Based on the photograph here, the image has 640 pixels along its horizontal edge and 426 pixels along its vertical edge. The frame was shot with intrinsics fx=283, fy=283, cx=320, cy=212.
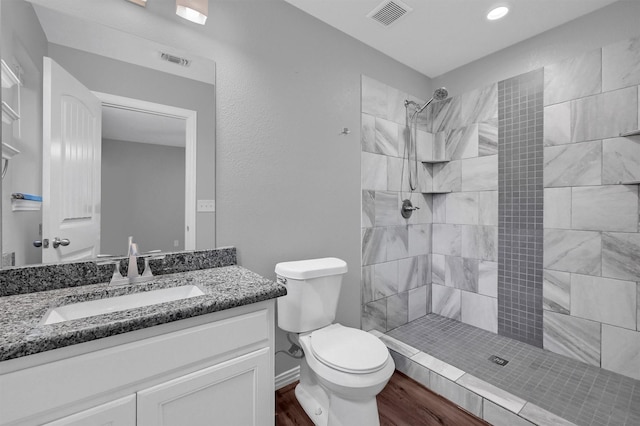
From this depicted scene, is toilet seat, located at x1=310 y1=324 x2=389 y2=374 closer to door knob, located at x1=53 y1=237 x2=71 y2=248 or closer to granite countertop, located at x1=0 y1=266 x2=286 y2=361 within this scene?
granite countertop, located at x1=0 y1=266 x2=286 y2=361

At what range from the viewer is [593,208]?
1948 millimetres

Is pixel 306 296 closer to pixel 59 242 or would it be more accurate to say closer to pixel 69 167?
pixel 59 242

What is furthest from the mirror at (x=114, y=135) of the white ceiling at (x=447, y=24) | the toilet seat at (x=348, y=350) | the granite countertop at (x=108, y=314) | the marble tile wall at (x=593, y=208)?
the marble tile wall at (x=593, y=208)

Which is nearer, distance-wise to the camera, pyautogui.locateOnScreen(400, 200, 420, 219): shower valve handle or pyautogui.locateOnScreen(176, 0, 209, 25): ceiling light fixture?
pyautogui.locateOnScreen(176, 0, 209, 25): ceiling light fixture

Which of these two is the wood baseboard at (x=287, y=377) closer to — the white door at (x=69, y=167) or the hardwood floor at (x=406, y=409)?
the hardwood floor at (x=406, y=409)

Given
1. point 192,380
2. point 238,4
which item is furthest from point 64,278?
point 238,4

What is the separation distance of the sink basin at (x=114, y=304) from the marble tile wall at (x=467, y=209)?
92.8 inches

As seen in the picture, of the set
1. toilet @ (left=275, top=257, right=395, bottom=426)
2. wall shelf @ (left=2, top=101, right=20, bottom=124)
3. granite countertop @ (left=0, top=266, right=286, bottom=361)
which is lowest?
toilet @ (left=275, top=257, right=395, bottom=426)

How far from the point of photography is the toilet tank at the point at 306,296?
1.61 meters

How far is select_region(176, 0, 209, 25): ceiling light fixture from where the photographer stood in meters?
1.39

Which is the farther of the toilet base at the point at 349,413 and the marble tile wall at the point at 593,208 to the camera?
the marble tile wall at the point at 593,208

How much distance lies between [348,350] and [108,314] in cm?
105

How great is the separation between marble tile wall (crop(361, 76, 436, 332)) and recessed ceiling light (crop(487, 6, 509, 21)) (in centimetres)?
81

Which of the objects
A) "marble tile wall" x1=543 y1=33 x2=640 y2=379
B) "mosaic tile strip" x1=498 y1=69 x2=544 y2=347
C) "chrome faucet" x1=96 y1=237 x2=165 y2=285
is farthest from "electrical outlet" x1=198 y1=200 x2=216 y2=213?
"marble tile wall" x1=543 y1=33 x2=640 y2=379
